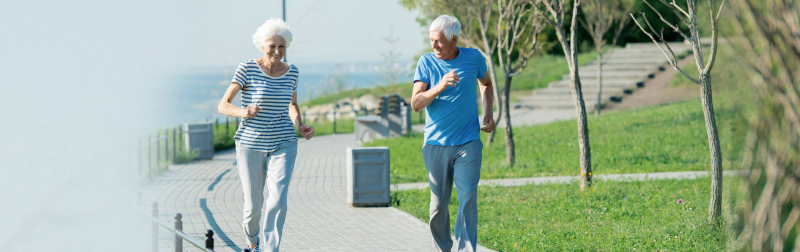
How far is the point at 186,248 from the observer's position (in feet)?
19.2

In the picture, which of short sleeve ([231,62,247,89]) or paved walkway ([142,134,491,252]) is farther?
paved walkway ([142,134,491,252])

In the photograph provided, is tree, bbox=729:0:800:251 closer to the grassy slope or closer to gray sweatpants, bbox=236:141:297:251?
gray sweatpants, bbox=236:141:297:251

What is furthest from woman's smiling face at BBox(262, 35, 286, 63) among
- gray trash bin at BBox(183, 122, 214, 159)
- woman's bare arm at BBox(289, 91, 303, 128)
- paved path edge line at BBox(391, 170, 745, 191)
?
gray trash bin at BBox(183, 122, 214, 159)

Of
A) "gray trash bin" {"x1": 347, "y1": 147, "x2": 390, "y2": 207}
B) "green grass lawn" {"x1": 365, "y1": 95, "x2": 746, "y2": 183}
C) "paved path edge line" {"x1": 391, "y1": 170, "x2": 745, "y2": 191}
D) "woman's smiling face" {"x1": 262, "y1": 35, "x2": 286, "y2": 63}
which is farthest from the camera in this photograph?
"green grass lawn" {"x1": 365, "y1": 95, "x2": 746, "y2": 183}

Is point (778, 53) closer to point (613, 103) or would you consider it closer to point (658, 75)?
point (613, 103)

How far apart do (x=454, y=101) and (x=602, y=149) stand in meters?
9.01

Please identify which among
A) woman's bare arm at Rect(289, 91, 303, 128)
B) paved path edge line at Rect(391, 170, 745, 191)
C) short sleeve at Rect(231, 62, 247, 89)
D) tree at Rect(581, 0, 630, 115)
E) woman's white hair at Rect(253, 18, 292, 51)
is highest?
tree at Rect(581, 0, 630, 115)

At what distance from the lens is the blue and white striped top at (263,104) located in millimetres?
4504

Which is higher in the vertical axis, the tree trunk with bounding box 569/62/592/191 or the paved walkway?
the tree trunk with bounding box 569/62/592/191

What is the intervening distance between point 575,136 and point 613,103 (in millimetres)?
11941

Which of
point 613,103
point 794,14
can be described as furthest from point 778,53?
point 613,103

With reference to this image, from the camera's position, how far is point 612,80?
29500 mm

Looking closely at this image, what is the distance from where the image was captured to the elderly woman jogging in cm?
448

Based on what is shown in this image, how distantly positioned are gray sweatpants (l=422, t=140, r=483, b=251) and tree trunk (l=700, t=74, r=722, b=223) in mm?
2519
